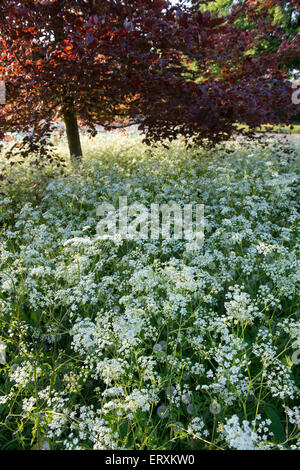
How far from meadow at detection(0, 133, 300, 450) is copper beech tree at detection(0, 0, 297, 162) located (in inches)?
38.5

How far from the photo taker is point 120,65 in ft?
13.2

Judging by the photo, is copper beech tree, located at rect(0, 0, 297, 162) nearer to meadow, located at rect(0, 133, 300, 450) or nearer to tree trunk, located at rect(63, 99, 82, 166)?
meadow, located at rect(0, 133, 300, 450)

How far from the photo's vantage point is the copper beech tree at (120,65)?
3926 millimetres

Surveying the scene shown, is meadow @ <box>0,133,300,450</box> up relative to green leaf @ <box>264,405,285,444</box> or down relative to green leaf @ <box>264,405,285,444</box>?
up

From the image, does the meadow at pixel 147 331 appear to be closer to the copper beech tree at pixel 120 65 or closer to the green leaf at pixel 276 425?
the green leaf at pixel 276 425

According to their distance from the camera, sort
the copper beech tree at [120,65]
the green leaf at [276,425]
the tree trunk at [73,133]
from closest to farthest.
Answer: the green leaf at [276,425]
the copper beech tree at [120,65]
the tree trunk at [73,133]

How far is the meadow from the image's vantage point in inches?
70.9

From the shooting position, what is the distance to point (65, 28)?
4496 millimetres

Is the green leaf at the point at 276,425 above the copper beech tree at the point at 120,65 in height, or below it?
below

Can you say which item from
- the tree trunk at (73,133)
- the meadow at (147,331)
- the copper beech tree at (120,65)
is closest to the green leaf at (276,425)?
the meadow at (147,331)

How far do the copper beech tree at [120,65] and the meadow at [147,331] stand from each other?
3.21 feet

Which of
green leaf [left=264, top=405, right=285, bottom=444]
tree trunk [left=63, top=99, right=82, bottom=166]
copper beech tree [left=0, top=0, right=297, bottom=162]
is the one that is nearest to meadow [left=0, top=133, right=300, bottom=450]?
green leaf [left=264, top=405, right=285, bottom=444]
